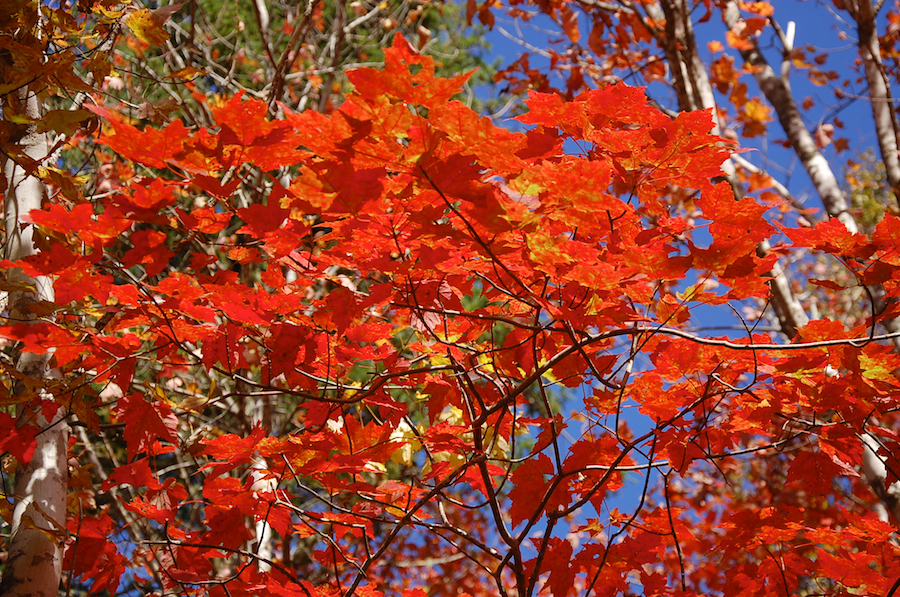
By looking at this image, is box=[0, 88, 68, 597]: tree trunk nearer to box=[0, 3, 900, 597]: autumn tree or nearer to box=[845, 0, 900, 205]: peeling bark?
box=[0, 3, 900, 597]: autumn tree

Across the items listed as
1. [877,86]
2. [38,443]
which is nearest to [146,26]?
[38,443]

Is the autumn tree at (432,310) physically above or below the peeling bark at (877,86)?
below

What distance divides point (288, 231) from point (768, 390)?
1404 mm

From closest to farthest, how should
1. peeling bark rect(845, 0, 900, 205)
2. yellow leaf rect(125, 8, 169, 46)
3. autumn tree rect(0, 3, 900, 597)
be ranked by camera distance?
autumn tree rect(0, 3, 900, 597) < yellow leaf rect(125, 8, 169, 46) < peeling bark rect(845, 0, 900, 205)

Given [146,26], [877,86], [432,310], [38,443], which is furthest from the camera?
[877,86]

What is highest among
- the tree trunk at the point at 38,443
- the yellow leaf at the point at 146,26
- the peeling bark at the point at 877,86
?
the peeling bark at the point at 877,86

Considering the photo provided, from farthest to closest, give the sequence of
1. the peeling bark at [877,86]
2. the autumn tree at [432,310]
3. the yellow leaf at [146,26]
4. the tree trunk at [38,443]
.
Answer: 1. the peeling bark at [877,86]
2. the yellow leaf at [146,26]
3. the tree trunk at [38,443]
4. the autumn tree at [432,310]

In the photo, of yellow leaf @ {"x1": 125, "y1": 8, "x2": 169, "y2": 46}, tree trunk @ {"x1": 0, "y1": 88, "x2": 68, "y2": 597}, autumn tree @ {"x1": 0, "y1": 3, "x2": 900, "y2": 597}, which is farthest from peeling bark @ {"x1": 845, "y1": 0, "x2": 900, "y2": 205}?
tree trunk @ {"x1": 0, "y1": 88, "x2": 68, "y2": 597}

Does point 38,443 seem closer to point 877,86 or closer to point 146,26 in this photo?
point 146,26

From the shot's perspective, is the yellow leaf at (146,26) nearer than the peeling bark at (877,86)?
Yes

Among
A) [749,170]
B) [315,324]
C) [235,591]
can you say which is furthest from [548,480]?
[749,170]

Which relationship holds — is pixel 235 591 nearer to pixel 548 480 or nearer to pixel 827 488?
pixel 548 480

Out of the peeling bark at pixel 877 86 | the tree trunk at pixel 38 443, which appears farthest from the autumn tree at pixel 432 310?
the peeling bark at pixel 877 86

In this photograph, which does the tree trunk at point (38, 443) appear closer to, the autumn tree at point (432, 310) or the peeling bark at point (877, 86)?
the autumn tree at point (432, 310)
